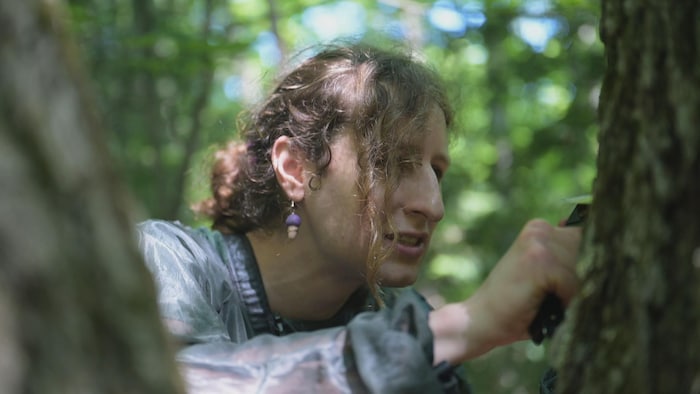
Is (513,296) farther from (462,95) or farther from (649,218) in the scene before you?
(462,95)

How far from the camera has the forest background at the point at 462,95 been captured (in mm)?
5199

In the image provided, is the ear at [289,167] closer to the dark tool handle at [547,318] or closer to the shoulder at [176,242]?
the shoulder at [176,242]

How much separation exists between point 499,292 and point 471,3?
415cm

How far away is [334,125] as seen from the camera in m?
2.75

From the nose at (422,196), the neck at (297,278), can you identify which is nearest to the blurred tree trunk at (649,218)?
the nose at (422,196)

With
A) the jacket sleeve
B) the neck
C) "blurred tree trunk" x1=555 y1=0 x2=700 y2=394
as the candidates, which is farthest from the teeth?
"blurred tree trunk" x1=555 y1=0 x2=700 y2=394

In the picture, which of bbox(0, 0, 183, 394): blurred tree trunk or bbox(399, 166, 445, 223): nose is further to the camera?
bbox(399, 166, 445, 223): nose

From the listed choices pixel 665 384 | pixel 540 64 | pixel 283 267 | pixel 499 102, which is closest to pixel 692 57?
pixel 665 384

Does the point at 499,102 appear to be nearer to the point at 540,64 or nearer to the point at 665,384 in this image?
the point at 540,64

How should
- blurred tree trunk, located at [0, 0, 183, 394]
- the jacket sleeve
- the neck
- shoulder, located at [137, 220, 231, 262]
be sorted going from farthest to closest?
the neck < shoulder, located at [137, 220, 231, 262] < the jacket sleeve < blurred tree trunk, located at [0, 0, 183, 394]

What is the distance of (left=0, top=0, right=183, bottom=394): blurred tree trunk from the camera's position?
0.76m

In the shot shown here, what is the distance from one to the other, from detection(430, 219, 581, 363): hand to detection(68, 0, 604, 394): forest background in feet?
7.88

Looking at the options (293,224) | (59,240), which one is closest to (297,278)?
(293,224)

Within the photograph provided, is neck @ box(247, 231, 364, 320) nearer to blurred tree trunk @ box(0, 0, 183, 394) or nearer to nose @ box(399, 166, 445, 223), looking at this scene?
nose @ box(399, 166, 445, 223)
